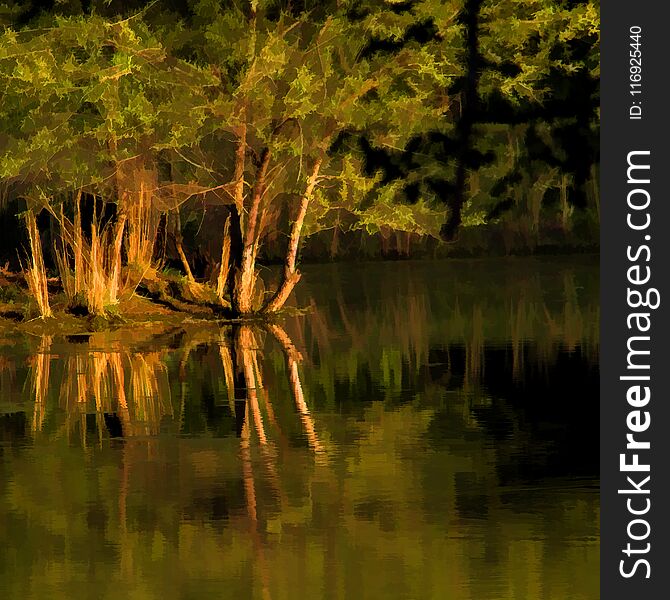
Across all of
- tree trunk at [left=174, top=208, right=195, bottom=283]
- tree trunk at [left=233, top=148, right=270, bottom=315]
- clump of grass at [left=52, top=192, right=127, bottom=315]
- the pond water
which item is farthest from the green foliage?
the pond water

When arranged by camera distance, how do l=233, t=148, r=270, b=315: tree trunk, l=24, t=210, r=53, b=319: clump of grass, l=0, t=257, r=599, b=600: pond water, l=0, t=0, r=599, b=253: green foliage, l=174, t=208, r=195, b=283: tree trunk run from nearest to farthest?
l=0, t=257, r=599, b=600: pond water → l=0, t=0, r=599, b=253: green foliage → l=24, t=210, r=53, b=319: clump of grass → l=233, t=148, r=270, b=315: tree trunk → l=174, t=208, r=195, b=283: tree trunk

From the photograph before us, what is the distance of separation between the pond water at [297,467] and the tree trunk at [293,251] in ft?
7.58

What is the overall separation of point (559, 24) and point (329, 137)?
22.6ft

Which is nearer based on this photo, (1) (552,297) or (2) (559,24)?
(2) (559,24)

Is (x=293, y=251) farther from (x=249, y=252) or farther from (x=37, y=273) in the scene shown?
(x=37, y=273)

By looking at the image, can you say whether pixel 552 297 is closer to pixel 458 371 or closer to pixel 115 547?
pixel 458 371

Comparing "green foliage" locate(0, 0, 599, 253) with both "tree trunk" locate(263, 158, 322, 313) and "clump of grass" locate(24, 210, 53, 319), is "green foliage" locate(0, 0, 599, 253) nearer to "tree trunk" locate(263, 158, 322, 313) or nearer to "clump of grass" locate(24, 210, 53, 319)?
"tree trunk" locate(263, 158, 322, 313)

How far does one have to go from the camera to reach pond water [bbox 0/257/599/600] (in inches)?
401

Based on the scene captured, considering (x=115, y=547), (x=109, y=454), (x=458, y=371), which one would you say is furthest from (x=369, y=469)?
(x=458, y=371)

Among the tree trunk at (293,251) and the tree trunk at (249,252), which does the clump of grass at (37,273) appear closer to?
the tree trunk at (249,252)

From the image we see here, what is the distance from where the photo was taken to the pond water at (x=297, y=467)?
1018cm

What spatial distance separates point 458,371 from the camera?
890 inches

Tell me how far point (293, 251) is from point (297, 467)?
52.3 feet

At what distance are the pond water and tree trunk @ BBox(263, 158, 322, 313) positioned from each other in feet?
7.58
